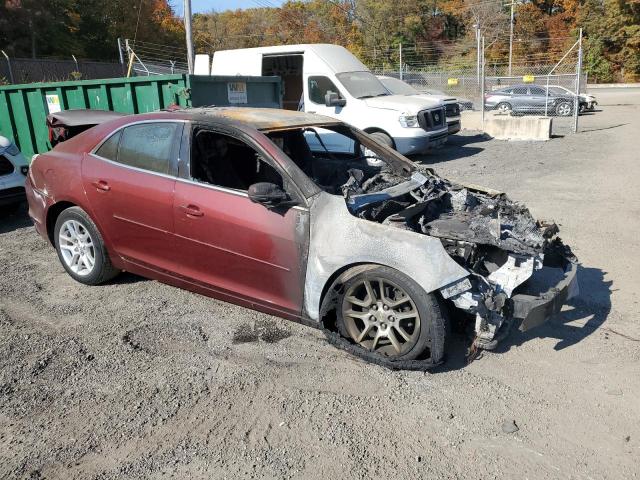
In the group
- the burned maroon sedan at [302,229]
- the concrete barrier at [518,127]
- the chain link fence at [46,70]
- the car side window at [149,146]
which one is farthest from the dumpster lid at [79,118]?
the chain link fence at [46,70]

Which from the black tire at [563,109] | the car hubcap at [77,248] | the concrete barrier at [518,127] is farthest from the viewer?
the black tire at [563,109]

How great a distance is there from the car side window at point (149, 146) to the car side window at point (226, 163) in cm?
23

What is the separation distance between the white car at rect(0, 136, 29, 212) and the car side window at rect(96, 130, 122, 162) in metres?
3.32

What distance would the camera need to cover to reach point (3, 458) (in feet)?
9.33

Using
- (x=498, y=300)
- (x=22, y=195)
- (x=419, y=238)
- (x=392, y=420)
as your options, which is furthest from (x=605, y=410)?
(x=22, y=195)

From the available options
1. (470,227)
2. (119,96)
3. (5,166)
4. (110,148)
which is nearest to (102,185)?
(110,148)

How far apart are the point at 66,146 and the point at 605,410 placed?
15.7 ft

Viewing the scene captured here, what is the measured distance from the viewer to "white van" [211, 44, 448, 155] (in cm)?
1167

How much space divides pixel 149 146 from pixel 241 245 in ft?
4.16

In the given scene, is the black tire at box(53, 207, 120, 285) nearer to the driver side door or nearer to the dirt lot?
the dirt lot

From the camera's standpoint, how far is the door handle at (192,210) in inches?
161

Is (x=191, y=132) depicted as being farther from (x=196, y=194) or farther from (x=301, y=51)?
(x=301, y=51)

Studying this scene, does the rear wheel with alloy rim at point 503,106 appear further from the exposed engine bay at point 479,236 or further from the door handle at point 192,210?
the door handle at point 192,210

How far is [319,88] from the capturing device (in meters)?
11.9
